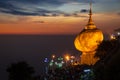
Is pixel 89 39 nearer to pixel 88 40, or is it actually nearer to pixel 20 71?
pixel 88 40

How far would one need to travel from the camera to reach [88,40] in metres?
69.2

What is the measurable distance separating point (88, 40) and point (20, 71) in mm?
35905

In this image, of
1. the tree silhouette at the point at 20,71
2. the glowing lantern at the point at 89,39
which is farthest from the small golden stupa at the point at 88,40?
the tree silhouette at the point at 20,71

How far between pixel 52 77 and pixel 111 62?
22454 millimetres

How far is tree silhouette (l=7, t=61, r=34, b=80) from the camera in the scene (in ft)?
111

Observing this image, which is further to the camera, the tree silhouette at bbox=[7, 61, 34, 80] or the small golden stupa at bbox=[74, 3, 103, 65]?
the small golden stupa at bbox=[74, 3, 103, 65]

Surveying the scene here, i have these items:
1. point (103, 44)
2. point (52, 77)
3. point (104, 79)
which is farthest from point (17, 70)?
point (103, 44)

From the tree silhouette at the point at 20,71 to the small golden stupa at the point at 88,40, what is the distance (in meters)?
34.1

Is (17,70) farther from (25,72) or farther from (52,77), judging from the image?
(52,77)

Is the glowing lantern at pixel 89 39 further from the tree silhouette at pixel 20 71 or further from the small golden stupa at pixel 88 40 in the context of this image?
the tree silhouette at pixel 20 71

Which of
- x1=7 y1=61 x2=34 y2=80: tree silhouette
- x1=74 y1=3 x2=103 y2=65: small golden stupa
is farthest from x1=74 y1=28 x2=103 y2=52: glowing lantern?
x1=7 y1=61 x2=34 y2=80: tree silhouette

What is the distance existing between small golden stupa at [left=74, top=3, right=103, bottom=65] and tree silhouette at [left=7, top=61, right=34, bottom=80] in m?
34.1

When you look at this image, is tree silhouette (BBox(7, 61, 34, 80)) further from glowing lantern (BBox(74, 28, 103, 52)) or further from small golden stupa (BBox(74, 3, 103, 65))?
glowing lantern (BBox(74, 28, 103, 52))

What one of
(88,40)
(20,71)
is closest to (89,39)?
(88,40)
